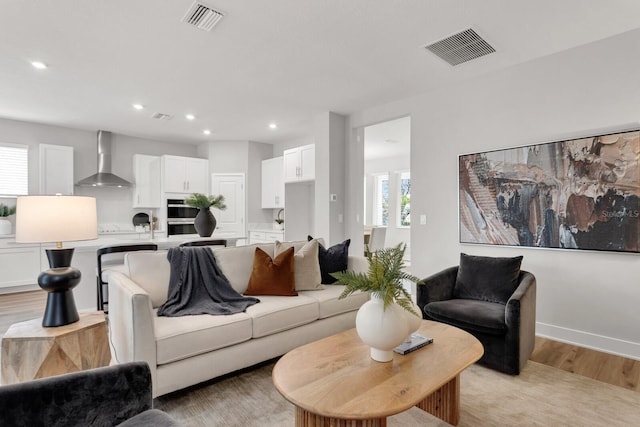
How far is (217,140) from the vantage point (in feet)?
22.8

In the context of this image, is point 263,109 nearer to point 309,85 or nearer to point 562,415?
point 309,85

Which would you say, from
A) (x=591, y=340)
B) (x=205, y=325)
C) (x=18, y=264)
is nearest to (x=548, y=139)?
(x=591, y=340)

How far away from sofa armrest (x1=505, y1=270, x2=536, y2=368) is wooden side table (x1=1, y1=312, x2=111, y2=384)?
110 inches

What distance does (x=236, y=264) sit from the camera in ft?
9.52

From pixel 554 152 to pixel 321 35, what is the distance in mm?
2420

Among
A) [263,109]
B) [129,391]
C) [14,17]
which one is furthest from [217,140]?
[129,391]

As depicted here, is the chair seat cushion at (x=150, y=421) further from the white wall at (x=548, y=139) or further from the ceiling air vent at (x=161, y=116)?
the ceiling air vent at (x=161, y=116)

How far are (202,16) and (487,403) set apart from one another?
131 inches

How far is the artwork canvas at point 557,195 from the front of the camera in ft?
9.13

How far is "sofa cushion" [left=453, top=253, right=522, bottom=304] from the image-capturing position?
278cm

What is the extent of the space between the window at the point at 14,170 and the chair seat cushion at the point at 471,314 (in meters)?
6.47

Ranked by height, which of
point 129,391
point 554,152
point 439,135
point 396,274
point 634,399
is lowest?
point 634,399

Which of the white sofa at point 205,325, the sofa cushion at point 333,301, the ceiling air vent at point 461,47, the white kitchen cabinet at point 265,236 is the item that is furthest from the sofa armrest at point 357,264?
the white kitchen cabinet at point 265,236

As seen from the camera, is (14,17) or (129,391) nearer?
(129,391)
